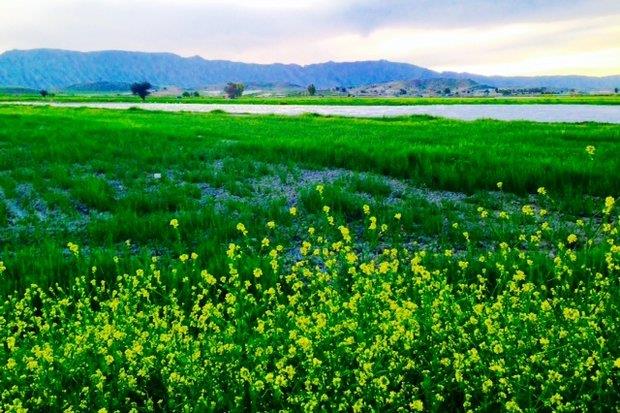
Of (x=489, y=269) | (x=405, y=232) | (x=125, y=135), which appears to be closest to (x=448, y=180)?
(x=405, y=232)

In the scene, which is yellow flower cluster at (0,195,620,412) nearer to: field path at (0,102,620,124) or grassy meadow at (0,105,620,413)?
grassy meadow at (0,105,620,413)

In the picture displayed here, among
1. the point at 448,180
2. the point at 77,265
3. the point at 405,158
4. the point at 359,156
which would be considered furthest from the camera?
the point at 359,156

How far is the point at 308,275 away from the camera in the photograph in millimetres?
7211

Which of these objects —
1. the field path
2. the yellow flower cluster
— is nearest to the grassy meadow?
the yellow flower cluster

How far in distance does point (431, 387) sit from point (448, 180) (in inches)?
449

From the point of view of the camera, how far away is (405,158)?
18.8 metres

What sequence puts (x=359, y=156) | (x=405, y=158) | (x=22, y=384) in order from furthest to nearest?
(x=359, y=156) → (x=405, y=158) → (x=22, y=384)

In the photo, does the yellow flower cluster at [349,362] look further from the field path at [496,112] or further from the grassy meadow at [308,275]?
the field path at [496,112]

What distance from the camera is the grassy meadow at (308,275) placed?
524 centimetres

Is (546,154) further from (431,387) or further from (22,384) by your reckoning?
(22,384)

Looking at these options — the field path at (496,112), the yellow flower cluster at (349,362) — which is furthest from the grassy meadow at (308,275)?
the field path at (496,112)

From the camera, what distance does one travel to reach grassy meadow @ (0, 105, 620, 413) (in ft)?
17.2

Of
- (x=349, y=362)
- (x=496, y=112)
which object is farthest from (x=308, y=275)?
(x=496, y=112)

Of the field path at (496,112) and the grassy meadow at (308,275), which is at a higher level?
the field path at (496,112)
